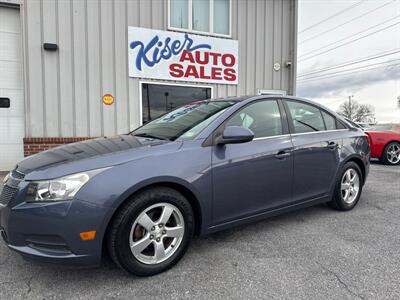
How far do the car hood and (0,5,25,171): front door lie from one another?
15.6 ft

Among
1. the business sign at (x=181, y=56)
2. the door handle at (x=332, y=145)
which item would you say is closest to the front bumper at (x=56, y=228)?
the door handle at (x=332, y=145)

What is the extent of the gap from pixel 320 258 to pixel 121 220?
1753 millimetres

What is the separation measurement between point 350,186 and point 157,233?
2.82m

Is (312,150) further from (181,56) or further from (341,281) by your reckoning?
(181,56)

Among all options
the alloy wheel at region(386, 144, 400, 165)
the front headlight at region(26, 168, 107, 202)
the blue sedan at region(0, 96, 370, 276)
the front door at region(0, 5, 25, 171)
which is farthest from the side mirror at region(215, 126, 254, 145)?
the alloy wheel at region(386, 144, 400, 165)

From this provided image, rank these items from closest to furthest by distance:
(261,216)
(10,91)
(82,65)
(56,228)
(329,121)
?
(56,228), (261,216), (329,121), (10,91), (82,65)

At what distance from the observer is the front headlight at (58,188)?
2.04 metres

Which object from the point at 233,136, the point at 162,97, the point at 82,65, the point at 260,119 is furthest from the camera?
the point at 162,97

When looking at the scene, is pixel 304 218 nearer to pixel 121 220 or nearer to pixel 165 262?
pixel 165 262

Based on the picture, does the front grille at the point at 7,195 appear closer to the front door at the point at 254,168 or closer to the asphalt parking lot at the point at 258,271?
the asphalt parking lot at the point at 258,271

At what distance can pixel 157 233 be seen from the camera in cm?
234

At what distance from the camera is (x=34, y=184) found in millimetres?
2102

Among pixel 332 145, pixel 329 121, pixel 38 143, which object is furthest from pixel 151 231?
pixel 38 143

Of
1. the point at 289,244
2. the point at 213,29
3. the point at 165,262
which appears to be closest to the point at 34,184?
the point at 165,262
